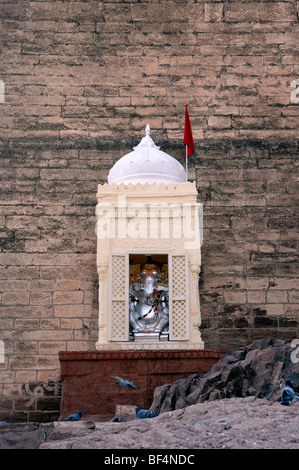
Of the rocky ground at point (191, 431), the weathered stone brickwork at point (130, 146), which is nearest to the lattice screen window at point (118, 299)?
the rocky ground at point (191, 431)

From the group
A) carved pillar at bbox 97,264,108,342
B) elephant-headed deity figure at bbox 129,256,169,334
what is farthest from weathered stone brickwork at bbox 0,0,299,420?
carved pillar at bbox 97,264,108,342

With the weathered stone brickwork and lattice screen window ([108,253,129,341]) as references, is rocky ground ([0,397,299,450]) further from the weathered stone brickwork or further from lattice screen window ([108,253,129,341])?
the weathered stone brickwork

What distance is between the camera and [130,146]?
9938 mm

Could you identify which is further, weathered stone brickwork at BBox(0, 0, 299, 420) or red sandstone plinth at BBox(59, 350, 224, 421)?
weathered stone brickwork at BBox(0, 0, 299, 420)

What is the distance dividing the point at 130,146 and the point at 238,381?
189 inches

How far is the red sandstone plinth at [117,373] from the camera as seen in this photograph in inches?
249

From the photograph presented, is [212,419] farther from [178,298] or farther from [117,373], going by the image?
[178,298]

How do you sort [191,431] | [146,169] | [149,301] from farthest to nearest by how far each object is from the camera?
1. [146,169]
2. [149,301]
3. [191,431]

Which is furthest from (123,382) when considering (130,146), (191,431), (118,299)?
(130,146)

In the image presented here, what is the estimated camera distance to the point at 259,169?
32.5 ft

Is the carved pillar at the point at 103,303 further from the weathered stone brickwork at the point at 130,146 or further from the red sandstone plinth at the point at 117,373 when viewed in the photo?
the weathered stone brickwork at the point at 130,146

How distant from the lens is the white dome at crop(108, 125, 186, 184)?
7.52 m

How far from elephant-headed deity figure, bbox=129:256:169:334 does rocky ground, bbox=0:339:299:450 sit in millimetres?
933
